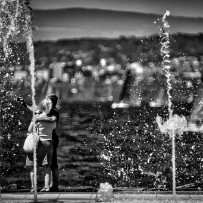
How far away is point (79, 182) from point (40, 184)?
2.59m

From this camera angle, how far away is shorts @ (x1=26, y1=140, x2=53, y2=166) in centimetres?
1542

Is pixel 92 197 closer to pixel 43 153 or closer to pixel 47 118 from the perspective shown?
pixel 43 153

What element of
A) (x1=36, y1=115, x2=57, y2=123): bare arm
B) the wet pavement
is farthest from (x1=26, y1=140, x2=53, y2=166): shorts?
the wet pavement

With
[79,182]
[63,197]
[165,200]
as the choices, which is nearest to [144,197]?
[165,200]

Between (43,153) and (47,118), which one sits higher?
(47,118)

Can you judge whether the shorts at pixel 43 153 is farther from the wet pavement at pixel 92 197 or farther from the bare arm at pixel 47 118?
the wet pavement at pixel 92 197

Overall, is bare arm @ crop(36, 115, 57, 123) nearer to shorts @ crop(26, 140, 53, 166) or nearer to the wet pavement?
shorts @ crop(26, 140, 53, 166)

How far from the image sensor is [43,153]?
15516 millimetres

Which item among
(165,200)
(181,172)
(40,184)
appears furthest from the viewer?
(181,172)

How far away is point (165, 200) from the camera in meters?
14.0

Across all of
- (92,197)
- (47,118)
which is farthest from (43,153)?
(92,197)

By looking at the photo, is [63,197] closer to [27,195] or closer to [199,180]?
[27,195]

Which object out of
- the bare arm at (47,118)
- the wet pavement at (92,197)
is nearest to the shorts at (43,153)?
the bare arm at (47,118)

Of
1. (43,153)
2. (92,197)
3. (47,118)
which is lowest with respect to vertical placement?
(92,197)
